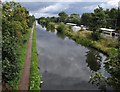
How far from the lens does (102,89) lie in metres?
15.2

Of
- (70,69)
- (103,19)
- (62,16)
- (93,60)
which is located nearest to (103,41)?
(93,60)

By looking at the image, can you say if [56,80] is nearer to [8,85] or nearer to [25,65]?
[25,65]

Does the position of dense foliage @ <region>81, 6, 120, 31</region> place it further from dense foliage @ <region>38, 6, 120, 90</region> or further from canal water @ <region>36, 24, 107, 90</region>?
canal water @ <region>36, 24, 107, 90</region>

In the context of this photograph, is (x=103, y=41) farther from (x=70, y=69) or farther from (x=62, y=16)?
(x=62, y=16)

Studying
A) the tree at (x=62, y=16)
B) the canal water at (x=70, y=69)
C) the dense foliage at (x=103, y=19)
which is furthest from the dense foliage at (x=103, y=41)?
the tree at (x=62, y=16)

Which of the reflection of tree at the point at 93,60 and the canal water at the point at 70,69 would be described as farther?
the reflection of tree at the point at 93,60

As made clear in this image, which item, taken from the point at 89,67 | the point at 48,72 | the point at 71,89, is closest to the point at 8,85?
the point at 71,89

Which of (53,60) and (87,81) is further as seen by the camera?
(53,60)

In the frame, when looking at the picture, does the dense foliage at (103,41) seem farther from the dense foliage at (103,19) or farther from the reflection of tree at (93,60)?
the reflection of tree at (93,60)

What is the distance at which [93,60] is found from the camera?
25938mm

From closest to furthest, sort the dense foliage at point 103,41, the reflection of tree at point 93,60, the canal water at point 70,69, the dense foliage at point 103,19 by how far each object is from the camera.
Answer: the dense foliage at point 103,41
the canal water at point 70,69
the reflection of tree at point 93,60
the dense foliage at point 103,19

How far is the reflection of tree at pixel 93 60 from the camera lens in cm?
2256


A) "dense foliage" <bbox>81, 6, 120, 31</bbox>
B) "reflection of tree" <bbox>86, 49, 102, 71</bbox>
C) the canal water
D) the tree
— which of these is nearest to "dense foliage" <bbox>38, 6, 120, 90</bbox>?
"dense foliage" <bbox>81, 6, 120, 31</bbox>

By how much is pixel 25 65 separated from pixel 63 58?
785cm
